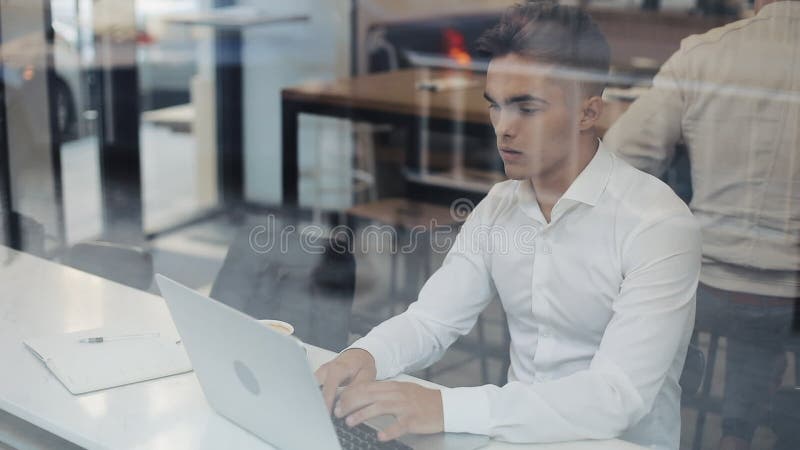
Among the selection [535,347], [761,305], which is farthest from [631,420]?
[761,305]

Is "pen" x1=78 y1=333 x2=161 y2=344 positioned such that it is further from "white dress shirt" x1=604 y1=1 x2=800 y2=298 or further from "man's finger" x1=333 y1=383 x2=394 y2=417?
"white dress shirt" x1=604 y1=1 x2=800 y2=298

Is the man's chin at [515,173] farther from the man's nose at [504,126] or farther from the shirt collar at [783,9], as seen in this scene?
the shirt collar at [783,9]

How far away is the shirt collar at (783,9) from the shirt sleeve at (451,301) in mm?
695

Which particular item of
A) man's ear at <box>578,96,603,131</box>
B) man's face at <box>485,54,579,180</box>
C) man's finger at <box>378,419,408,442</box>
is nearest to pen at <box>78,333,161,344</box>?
man's finger at <box>378,419,408,442</box>

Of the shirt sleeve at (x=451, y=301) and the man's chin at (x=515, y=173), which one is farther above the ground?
the man's chin at (x=515, y=173)

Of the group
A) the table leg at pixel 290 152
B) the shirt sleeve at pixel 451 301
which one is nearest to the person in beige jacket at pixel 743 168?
the shirt sleeve at pixel 451 301

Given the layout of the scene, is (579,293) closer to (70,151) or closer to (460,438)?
(460,438)

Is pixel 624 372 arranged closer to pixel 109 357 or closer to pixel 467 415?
pixel 467 415

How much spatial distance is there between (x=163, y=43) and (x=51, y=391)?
3306mm

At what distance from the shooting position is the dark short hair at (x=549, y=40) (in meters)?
1.78

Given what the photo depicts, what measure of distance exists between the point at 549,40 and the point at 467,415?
75 centimetres

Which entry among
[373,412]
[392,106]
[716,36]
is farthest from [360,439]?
[392,106]

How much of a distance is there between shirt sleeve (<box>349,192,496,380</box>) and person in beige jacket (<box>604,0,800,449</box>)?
0.47m

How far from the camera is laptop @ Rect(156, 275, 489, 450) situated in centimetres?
126
